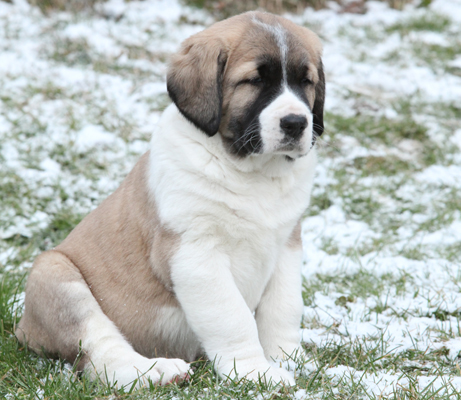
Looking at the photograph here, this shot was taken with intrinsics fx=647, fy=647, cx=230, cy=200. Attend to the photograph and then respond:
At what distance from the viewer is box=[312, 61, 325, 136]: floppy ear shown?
12.6 ft

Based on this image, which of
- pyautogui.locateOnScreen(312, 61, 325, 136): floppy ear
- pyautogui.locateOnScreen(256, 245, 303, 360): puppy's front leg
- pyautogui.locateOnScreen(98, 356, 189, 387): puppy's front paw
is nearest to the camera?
pyautogui.locateOnScreen(98, 356, 189, 387): puppy's front paw

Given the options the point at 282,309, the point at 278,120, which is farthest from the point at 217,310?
the point at 278,120

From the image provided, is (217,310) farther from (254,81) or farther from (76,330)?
(254,81)

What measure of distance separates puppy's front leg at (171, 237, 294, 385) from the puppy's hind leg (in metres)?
0.21

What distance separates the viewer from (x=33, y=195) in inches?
234

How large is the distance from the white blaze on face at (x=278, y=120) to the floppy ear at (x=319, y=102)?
1.65ft

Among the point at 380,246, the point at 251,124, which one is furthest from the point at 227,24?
the point at 380,246

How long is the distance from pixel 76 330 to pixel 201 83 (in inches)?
58.6

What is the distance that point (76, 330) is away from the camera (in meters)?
3.49

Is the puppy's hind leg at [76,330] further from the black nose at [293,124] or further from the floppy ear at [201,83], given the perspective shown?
the black nose at [293,124]

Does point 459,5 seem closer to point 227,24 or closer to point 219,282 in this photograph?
point 227,24

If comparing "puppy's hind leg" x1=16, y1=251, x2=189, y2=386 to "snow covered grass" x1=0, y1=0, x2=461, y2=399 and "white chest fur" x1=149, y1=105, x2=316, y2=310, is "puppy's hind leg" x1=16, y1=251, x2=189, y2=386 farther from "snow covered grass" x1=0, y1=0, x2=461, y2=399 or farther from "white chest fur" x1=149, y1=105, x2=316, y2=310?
"white chest fur" x1=149, y1=105, x2=316, y2=310

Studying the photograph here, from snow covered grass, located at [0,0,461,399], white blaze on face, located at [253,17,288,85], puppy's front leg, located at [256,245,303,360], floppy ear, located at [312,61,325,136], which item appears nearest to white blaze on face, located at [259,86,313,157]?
white blaze on face, located at [253,17,288,85]

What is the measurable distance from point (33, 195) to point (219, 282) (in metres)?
3.27
